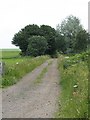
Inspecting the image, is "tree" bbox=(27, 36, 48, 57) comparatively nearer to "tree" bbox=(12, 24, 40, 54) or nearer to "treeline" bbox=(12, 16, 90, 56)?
"treeline" bbox=(12, 16, 90, 56)

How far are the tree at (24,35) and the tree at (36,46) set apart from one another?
571 centimetres

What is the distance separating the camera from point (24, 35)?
101m

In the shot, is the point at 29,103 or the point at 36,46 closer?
the point at 29,103

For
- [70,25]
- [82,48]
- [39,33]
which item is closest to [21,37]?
[39,33]

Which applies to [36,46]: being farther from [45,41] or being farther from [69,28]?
[69,28]

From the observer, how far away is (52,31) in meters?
109

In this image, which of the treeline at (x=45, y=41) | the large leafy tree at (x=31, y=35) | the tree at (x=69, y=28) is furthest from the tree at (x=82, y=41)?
the tree at (x=69, y=28)

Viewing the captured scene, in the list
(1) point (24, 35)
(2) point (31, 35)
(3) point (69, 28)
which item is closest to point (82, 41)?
(2) point (31, 35)

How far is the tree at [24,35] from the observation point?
100 metres

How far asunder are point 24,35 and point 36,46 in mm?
10029

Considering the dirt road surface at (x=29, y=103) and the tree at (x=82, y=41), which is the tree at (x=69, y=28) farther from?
the dirt road surface at (x=29, y=103)

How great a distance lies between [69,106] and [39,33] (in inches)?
3670

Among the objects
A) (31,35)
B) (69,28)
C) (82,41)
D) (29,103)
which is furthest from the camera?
(69,28)

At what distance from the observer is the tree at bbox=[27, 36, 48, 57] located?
91.4 m
